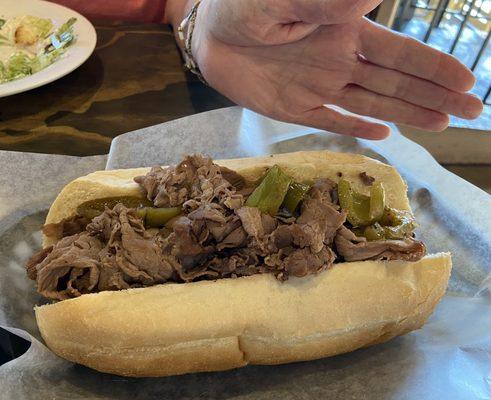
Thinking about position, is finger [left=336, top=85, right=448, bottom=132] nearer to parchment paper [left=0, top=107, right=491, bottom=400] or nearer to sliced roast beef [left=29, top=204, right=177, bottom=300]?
parchment paper [left=0, top=107, right=491, bottom=400]

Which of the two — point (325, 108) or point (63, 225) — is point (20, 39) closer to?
point (63, 225)

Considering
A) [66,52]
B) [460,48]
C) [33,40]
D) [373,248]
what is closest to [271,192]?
[373,248]

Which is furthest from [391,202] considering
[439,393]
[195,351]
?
[195,351]

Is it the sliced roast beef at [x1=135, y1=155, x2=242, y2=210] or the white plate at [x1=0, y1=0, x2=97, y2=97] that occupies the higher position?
the sliced roast beef at [x1=135, y1=155, x2=242, y2=210]

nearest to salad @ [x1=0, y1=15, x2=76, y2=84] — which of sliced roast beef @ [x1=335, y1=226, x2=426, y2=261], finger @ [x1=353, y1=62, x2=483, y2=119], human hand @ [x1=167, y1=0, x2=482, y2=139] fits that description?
human hand @ [x1=167, y1=0, x2=482, y2=139]

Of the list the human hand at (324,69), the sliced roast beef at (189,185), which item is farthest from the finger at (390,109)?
the sliced roast beef at (189,185)

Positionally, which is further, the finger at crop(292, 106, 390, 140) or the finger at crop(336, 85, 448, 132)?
the finger at crop(292, 106, 390, 140)

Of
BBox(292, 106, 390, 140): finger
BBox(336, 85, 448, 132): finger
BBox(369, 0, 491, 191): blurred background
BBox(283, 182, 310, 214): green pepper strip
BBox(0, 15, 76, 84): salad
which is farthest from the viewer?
BBox(369, 0, 491, 191): blurred background
